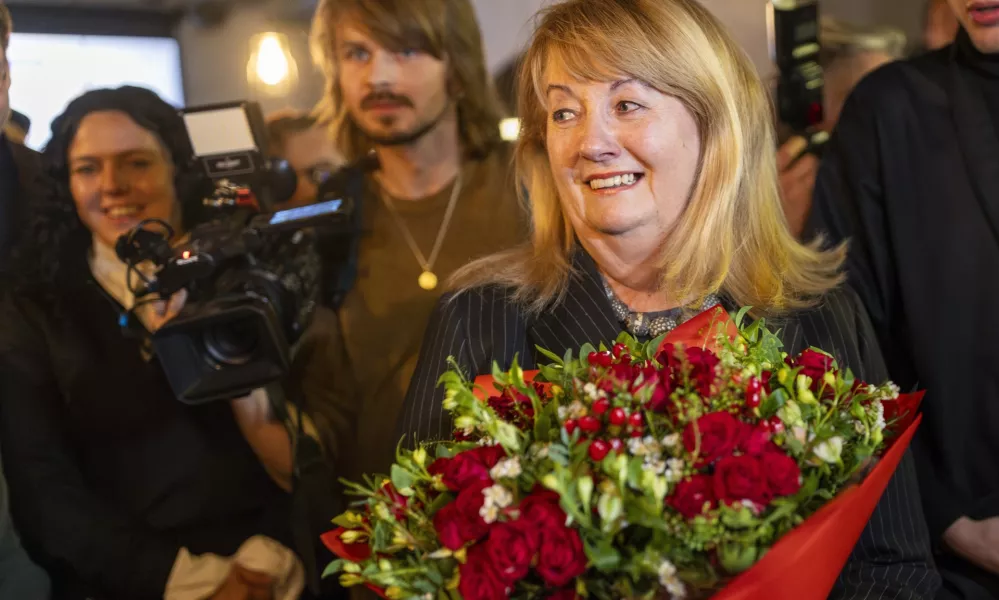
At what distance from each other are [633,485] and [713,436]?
96 mm

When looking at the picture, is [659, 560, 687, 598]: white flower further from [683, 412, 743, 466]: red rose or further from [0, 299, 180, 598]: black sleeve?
[0, 299, 180, 598]: black sleeve

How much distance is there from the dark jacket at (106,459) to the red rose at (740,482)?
1.17 meters

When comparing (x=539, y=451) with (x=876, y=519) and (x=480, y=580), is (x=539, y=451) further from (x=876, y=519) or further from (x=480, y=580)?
(x=876, y=519)

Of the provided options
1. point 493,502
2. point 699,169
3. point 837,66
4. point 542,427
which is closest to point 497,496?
point 493,502

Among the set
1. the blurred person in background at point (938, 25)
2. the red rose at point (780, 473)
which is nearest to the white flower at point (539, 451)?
the red rose at point (780, 473)

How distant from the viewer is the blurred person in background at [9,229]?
5.45 ft

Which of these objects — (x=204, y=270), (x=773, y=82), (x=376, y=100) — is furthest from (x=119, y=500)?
(x=773, y=82)

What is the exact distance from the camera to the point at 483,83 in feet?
6.69

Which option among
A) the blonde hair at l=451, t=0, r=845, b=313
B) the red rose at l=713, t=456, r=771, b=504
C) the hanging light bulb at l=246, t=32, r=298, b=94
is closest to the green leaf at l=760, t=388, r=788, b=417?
the red rose at l=713, t=456, r=771, b=504

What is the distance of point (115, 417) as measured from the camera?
179 cm

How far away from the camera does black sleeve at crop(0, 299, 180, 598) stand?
1.69 m

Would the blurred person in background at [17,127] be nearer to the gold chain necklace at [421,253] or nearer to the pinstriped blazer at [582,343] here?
the gold chain necklace at [421,253]

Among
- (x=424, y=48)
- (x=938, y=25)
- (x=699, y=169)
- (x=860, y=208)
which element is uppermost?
(x=424, y=48)

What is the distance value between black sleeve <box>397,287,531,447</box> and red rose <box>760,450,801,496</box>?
0.64 metres
